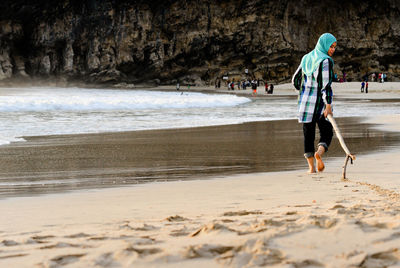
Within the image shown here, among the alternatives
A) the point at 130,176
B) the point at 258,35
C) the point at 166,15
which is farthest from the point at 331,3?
the point at 130,176

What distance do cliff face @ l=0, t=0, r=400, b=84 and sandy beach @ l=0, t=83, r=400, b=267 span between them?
6047cm

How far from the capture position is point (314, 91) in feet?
20.4

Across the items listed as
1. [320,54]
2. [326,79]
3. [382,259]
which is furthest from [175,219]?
[320,54]

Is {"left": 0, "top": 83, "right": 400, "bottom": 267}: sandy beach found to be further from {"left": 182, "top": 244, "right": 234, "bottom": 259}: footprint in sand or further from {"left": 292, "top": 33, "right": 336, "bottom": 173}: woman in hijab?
{"left": 292, "top": 33, "right": 336, "bottom": 173}: woman in hijab

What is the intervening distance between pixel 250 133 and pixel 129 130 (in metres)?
2.81

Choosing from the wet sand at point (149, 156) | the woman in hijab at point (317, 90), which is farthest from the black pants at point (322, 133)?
the wet sand at point (149, 156)

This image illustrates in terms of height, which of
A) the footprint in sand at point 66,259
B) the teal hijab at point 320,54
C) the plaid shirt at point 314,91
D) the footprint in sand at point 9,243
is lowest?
the footprint in sand at point 9,243

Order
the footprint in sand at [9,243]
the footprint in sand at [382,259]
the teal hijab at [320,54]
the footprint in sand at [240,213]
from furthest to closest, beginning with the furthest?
the teal hijab at [320,54], the footprint in sand at [240,213], the footprint in sand at [9,243], the footprint in sand at [382,259]

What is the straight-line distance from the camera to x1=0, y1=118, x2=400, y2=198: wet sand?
5973 millimetres

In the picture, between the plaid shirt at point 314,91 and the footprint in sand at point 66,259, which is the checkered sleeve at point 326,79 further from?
the footprint in sand at point 66,259

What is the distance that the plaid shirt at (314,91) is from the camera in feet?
19.9

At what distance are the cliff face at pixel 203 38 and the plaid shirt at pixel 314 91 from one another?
58924mm

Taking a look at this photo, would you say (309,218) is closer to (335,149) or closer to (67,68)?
(335,149)

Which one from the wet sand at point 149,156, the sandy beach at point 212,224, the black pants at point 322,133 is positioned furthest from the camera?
the black pants at point 322,133
